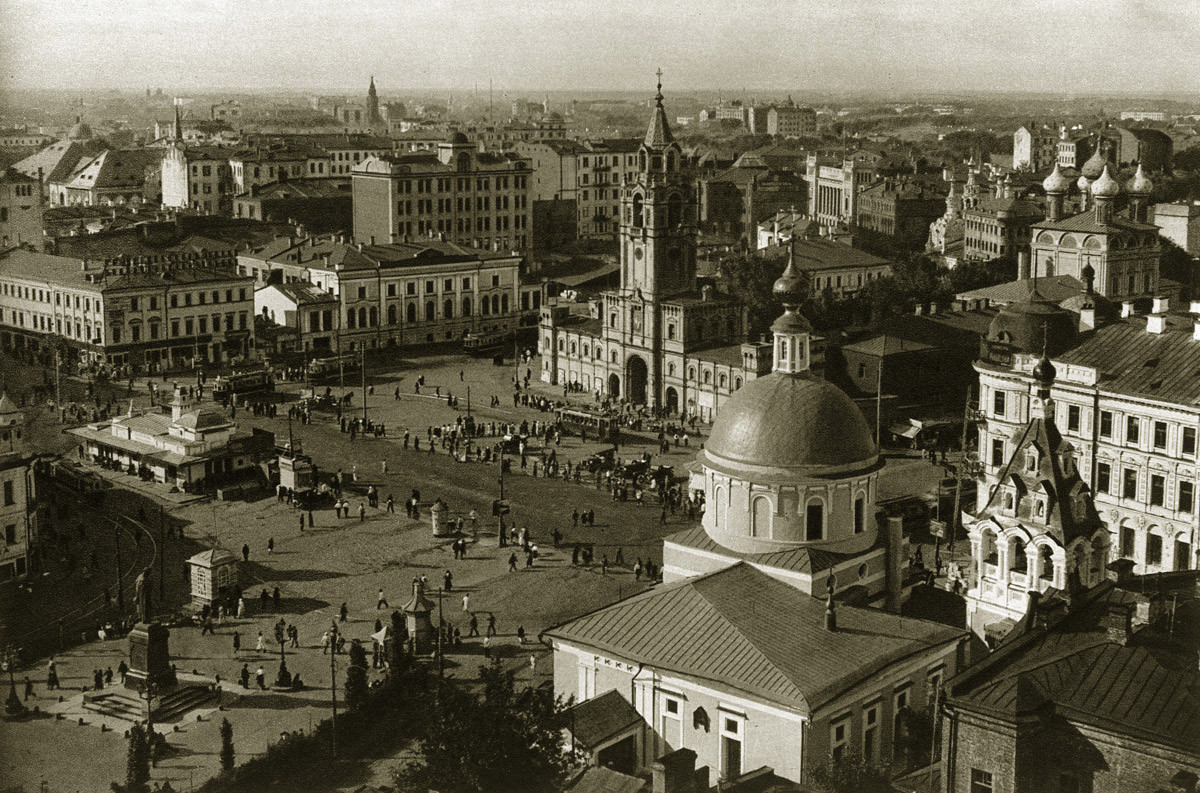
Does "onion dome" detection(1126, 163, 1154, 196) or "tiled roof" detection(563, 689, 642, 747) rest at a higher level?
"onion dome" detection(1126, 163, 1154, 196)

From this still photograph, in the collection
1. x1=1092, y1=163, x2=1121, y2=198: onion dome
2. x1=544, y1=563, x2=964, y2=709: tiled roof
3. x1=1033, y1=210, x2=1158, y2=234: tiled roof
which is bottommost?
x1=544, y1=563, x2=964, y2=709: tiled roof

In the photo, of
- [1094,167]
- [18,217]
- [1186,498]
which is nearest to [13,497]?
[1186,498]

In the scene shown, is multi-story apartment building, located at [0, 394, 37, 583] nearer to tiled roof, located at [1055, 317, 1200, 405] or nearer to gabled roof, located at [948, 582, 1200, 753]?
gabled roof, located at [948, 582, 1200, 753]

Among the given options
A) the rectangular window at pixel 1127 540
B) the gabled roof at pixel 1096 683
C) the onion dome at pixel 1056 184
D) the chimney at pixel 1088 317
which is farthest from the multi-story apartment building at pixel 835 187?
the gabled roof at pixel 1096 683

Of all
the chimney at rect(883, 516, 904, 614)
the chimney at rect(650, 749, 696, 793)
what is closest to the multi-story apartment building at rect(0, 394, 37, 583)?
the chimney at rect(883, 516, 904, 614)

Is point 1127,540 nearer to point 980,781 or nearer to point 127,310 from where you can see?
point 980,781

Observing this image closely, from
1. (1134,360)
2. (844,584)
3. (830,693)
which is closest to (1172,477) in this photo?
(1134,360)
